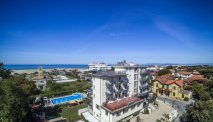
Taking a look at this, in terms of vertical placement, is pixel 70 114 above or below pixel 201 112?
below

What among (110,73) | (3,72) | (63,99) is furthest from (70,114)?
(3,72)

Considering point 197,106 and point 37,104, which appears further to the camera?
point 37,104

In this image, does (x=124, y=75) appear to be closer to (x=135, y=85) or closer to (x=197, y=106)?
(x=135, y=85)

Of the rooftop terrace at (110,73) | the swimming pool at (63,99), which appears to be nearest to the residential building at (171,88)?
the rooftop terrace at (110,73)

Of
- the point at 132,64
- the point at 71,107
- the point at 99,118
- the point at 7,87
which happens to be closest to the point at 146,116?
the point at 99,118

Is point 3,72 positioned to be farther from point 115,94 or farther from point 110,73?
point 115,94

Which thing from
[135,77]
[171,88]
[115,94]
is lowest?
[171,88]

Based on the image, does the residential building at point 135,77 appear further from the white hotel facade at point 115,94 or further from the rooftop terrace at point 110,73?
the rooftop terrace at point 110,73

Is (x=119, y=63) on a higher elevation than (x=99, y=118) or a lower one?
higher
